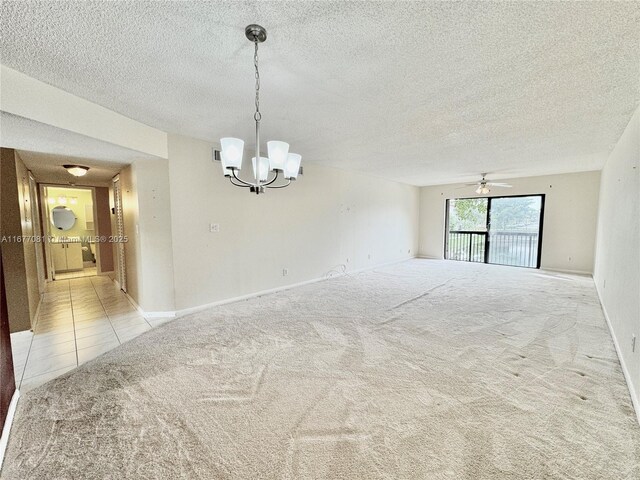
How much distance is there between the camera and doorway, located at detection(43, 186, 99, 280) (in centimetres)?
650

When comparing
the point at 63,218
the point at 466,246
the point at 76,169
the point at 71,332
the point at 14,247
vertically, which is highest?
the point at 76,169

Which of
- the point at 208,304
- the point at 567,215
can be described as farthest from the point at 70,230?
the point at 567,215

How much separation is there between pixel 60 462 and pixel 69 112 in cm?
266

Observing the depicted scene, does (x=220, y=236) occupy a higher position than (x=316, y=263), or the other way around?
(x=220, y=236)

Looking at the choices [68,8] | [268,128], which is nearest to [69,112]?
[68,8]

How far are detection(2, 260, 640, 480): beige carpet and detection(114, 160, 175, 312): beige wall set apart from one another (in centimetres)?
63

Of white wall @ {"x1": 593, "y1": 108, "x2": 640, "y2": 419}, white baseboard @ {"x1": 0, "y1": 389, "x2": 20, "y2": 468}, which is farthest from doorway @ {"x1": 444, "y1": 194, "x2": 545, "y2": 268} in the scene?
white baseboard @ {"x1": 0, "y1": 389, "x2": 20, "y2": 468}

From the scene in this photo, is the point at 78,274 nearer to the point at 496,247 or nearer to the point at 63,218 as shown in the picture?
the point at 63,218

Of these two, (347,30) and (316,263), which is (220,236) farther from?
(347,30)

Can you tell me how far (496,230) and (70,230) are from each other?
36.3 ft

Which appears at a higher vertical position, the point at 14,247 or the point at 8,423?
the point at 14,247

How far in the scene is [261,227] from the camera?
461 cm

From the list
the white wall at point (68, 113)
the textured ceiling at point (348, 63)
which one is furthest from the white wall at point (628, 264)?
the white wall at point (68, 113)

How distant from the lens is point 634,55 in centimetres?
187
